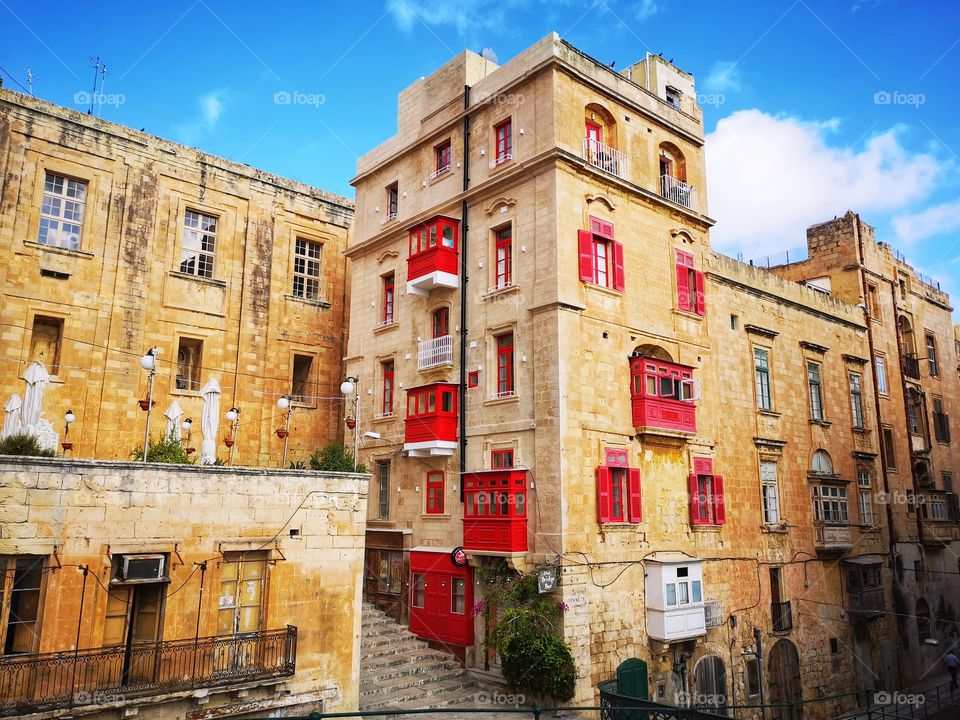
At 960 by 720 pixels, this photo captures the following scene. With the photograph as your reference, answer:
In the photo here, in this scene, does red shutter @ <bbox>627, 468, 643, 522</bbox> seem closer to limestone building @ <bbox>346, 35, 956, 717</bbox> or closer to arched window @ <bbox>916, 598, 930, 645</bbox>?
limestone building @ <bbox>346, 35, 956, 717</bbox>

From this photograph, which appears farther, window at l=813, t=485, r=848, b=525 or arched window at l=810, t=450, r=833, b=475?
arched window at l=810, t=450, r=833, b=475

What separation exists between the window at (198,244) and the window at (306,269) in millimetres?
3026

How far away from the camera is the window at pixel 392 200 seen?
25.9 m

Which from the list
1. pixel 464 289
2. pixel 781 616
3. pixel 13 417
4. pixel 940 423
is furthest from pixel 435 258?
pixel 940 423

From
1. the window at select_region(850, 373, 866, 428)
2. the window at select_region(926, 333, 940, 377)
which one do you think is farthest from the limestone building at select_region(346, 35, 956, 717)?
the window at select_region(926, 333, 940, 377)

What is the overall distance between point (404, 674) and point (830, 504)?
17226 millimetres

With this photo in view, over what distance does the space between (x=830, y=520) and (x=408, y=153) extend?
20.2 metres

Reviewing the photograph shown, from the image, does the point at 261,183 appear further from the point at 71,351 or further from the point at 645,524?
the point at 645,524

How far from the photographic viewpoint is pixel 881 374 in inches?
1259

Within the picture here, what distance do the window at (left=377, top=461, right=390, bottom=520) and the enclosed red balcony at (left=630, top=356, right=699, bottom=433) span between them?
8.35m

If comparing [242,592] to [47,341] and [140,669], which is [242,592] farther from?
[47,341]

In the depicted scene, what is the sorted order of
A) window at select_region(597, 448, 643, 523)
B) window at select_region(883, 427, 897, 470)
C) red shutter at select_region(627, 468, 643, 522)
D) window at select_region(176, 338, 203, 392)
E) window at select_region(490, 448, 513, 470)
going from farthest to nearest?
window at select_region(883, 427, 897, 470) → window at select_region(176, 338, 203, 392) → window at select_region(490, 448, 513, 470) → red shutter at select_region(627, 468, 643, 522) → window at select_region(597, 448, 643, 523)

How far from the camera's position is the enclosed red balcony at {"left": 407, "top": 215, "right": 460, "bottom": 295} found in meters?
22.0

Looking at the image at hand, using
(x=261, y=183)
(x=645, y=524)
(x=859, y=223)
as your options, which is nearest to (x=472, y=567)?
(x=645, y=524)
